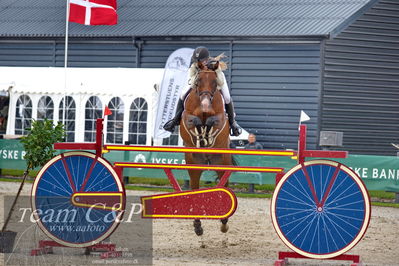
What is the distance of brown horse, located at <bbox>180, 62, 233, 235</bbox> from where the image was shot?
38.3ft

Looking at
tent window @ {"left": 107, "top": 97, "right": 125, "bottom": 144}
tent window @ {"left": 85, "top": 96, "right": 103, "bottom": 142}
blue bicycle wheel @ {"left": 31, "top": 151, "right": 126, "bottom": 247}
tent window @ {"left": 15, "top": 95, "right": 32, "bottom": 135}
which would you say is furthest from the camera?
tent window @ {"left": 15, "top": 95, "right": 32, "bottom": 135}

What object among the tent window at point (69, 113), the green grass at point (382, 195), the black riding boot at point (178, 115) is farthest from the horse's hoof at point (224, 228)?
the tent window at point (69, 113)

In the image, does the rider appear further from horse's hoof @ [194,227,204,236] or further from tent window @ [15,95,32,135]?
tent window @ [15,95,32,135]

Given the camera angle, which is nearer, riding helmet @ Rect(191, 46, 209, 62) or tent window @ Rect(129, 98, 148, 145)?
riding helmet @ Rect(191, 46, 209, 62)

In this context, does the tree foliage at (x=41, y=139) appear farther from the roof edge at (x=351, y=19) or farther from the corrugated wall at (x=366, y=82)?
the corrugated wall at (x=366, y=82)

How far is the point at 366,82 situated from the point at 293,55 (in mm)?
2477

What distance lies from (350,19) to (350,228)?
54.5ft

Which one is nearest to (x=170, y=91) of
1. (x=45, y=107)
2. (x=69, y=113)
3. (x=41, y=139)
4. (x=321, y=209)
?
(x=69, y=113)

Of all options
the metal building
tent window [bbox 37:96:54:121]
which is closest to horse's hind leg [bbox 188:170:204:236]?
the metal building

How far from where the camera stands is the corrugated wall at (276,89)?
25281 millimetres

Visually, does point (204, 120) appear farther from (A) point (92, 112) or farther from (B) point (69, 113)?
(B) point (69, 113)

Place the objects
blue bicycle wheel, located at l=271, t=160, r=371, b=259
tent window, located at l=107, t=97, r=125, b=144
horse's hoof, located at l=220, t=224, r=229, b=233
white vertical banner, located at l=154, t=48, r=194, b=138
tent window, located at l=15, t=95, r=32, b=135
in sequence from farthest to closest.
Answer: tent window, located at l=15, t=95, r=32, b=135
tent window, located at l=107, t=97, r=125, b=144
white vertical banner, located at l=154, t=48, r=194, b=138
horse's hoof, located at l=220, t=224, r=229, b=233
blue bicycle wheel, located at l=271, t=160, r=371, b=259

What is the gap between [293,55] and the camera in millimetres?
25469

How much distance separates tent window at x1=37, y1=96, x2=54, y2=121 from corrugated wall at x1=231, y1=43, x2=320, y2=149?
17.6ft
